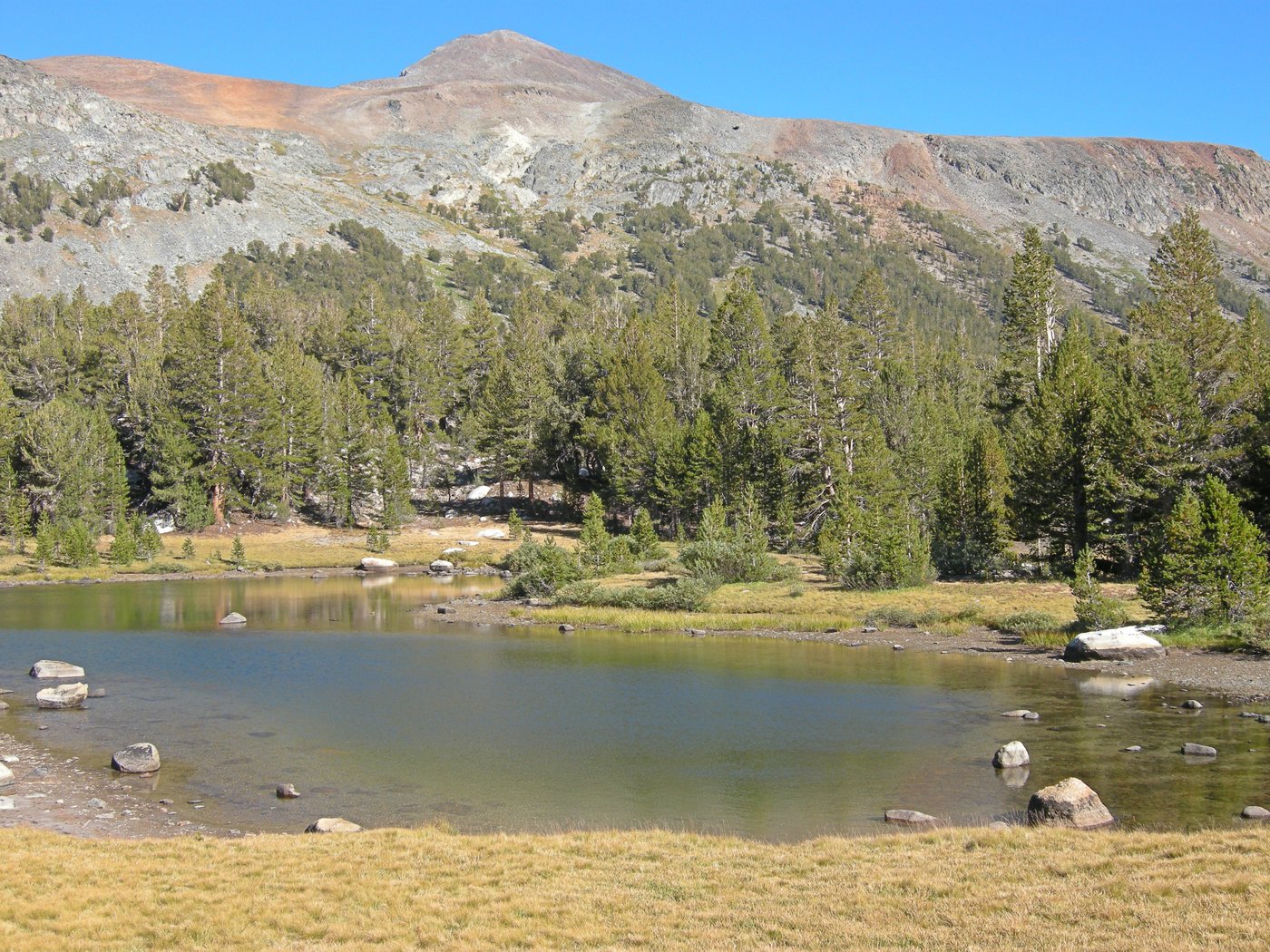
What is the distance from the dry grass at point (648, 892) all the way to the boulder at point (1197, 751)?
8471 mm

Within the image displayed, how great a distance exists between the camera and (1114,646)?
37.5 m

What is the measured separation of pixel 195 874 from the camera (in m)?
16.6

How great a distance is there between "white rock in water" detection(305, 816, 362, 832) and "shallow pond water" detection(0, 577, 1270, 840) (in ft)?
4.80

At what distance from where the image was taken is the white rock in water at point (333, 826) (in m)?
19.9

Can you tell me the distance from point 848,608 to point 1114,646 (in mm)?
14981

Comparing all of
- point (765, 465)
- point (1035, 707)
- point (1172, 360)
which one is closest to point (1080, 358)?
point (1172, 360)

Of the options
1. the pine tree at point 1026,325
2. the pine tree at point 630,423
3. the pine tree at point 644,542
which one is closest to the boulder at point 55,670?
the pine tree at point 644,542

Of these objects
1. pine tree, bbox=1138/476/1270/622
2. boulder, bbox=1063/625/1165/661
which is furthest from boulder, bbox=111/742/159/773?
pine tree, bbox=1138/476/1270/622

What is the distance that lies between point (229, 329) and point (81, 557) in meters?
28.4

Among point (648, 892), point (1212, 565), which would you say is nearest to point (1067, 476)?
point (1212, 565)

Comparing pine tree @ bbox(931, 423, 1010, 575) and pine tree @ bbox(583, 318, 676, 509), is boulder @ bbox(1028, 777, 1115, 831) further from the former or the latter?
pine tree @ bbox(583, 318, 676, 509)

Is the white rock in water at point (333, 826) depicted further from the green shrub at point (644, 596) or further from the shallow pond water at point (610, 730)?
the green shrub at point (644, 596)

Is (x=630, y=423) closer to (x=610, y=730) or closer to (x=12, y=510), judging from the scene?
(x=12, y=510)

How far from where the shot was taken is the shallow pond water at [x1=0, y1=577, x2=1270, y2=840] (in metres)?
22.5
